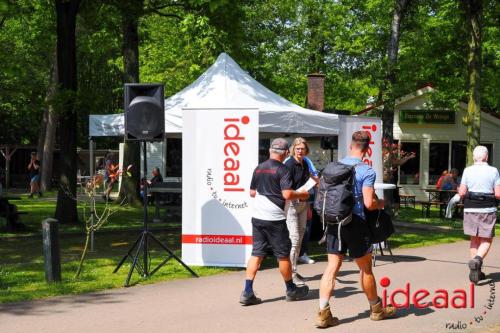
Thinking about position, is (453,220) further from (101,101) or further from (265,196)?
(265,196)

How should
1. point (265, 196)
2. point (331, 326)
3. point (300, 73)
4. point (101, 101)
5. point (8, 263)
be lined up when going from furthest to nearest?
point (300, 73) → point (101, 101) → point (8, 263) → point (265, 196) → point (331, 326)

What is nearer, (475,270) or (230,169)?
(475,270)

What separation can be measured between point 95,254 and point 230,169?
3.23m

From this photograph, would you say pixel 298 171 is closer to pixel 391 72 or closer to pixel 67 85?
pixel 67 85

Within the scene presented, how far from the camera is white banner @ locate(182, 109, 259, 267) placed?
10.6m

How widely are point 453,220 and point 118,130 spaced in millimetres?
10369

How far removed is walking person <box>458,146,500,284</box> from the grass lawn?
315cm

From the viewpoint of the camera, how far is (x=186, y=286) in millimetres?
9461

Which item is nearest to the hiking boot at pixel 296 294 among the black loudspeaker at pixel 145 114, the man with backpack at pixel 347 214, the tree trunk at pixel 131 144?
the man with backpack at pixel 347 214

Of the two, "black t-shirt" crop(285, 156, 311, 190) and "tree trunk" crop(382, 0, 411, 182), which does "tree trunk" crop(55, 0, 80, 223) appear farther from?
"tree trunk" crop(382, 0, 411, 182)

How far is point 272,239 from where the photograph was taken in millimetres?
8047

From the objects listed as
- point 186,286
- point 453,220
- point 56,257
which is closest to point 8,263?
point 56,257

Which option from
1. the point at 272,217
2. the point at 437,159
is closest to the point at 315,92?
the point at 437,159
